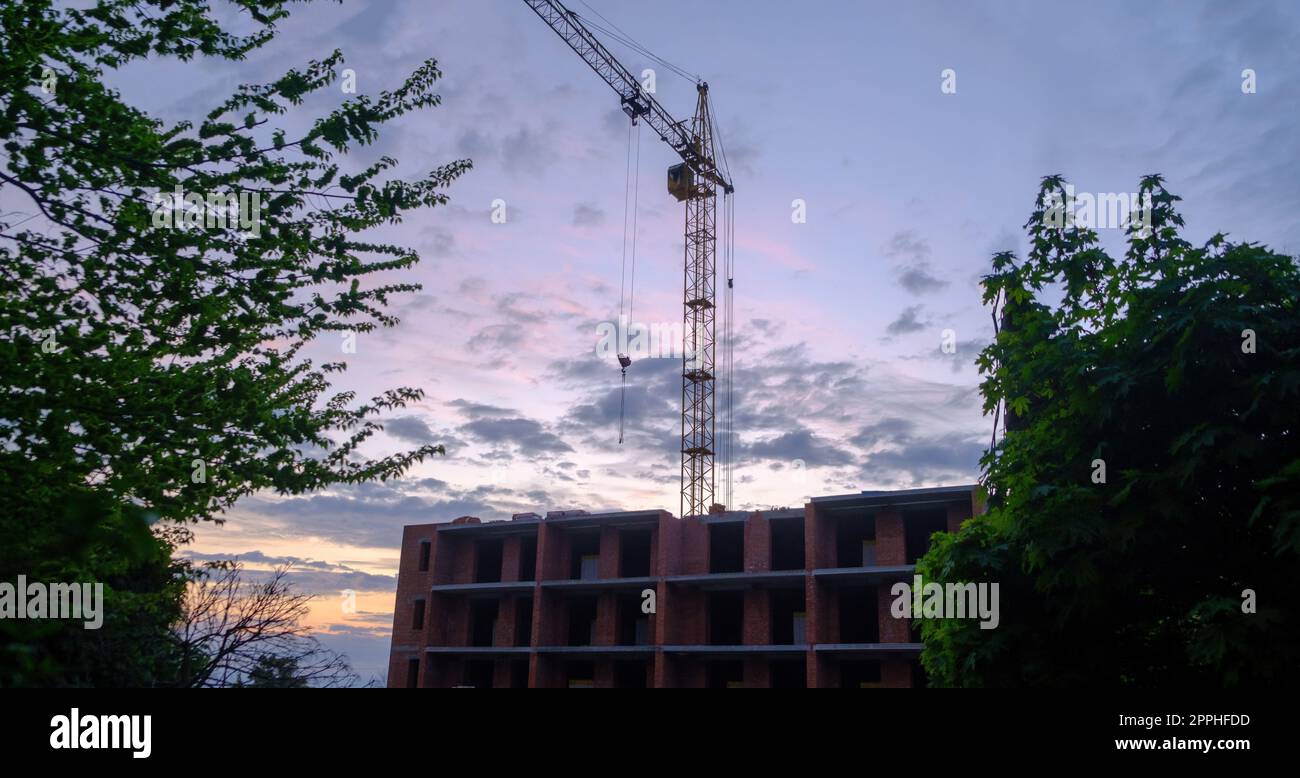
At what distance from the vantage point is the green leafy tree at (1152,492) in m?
11.1

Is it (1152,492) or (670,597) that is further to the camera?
(670,597)

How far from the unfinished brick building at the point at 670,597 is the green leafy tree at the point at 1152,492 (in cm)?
2651

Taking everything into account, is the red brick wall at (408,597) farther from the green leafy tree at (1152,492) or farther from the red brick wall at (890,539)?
the green leafy tree at (1152,492)

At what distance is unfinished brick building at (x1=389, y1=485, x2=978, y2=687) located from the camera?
41594mm

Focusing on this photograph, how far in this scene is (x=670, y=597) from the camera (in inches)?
1795

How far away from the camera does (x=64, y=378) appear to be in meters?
7.83

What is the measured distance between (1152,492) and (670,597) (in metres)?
35.5
